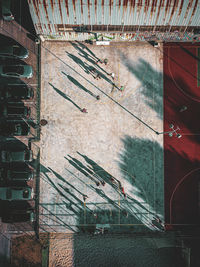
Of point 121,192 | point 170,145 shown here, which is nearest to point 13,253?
point 121,192

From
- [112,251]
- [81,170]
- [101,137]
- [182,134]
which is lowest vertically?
[112,251]

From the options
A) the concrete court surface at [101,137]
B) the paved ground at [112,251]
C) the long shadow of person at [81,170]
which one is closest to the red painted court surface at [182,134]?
the concrete court surface at [101,137]

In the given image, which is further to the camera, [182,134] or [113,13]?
[182,134]

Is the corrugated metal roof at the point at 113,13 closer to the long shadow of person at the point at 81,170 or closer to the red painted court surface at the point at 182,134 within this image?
the red painted court surface at the point at 182,134

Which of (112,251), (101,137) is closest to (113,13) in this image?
(101,137)

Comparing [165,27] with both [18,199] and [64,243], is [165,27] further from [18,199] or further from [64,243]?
[64,243]

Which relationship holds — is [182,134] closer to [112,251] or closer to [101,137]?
[101,137]

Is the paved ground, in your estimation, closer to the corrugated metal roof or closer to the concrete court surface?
the concrete court surface
